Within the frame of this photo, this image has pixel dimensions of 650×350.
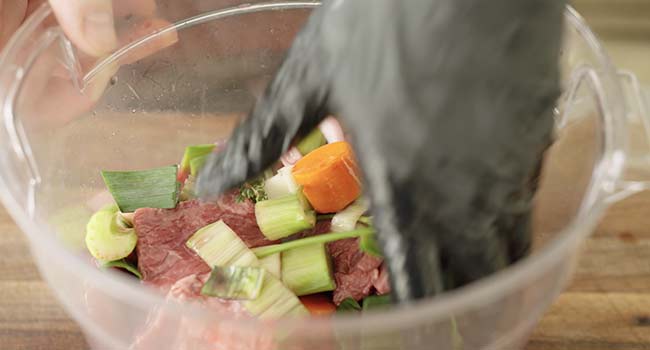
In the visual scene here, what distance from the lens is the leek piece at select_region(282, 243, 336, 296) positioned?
88 cm

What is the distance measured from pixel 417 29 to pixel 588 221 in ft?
0.91

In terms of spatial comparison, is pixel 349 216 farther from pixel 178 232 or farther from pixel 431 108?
pixel 431 108

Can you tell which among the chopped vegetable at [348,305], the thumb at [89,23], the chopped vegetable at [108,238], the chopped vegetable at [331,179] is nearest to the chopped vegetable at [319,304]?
the chopped vegetable at [348,305]

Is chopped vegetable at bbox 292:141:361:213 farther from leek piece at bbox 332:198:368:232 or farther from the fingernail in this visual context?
the fingernail

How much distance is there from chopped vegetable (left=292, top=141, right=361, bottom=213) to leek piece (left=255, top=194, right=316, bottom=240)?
2cm

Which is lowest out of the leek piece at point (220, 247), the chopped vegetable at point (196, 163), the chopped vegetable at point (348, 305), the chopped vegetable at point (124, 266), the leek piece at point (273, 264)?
the chopped vegetable at point (348, 305)

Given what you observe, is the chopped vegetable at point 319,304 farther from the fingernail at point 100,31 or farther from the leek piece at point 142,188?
the fingernail at point 100,31

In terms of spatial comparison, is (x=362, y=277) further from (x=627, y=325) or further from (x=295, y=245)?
(x=627, y=325)

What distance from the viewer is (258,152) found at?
2.18 feet

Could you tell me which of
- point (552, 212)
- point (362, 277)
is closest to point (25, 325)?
point (362, 277)

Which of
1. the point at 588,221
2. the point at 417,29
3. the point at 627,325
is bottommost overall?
the point at 627,325

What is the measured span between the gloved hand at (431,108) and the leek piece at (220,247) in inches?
9.6

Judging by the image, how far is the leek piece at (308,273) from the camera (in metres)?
0.88

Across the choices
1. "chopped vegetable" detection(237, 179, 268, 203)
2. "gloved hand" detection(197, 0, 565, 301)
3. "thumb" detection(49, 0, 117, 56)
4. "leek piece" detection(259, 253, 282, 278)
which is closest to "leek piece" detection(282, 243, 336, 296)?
"leek piece" detection(259, 253, 282, 278)
